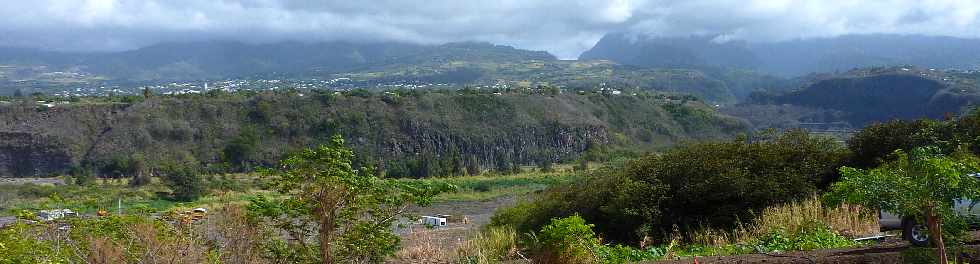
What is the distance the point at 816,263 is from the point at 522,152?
57.1m

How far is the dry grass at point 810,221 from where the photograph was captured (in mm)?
7763

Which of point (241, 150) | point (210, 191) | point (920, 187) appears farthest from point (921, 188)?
point (241, 150)

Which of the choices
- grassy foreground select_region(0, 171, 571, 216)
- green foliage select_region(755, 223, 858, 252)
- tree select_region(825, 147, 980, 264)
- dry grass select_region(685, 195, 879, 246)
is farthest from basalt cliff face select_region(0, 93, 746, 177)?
tree select_region(825, 147, 980, 264)

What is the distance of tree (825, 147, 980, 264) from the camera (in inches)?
147

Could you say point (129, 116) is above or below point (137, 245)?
below

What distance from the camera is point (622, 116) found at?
72.8 metres

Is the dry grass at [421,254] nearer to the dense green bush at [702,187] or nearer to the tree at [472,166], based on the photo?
the dense green bush at [702,187]

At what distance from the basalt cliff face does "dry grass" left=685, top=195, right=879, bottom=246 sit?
41248 mm

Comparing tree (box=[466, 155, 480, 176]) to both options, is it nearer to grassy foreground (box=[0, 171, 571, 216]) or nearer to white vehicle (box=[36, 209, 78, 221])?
grassy foreground (box=[0, 171, 571, 216])

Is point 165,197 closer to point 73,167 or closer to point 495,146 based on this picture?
point 73,167

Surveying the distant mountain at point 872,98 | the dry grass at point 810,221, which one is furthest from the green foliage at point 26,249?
the distant mountain at point 872,98

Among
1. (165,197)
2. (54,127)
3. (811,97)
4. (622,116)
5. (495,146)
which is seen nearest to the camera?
(165,197)

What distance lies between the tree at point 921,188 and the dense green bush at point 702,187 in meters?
6.03

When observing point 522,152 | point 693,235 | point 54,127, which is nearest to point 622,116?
point 522,152
